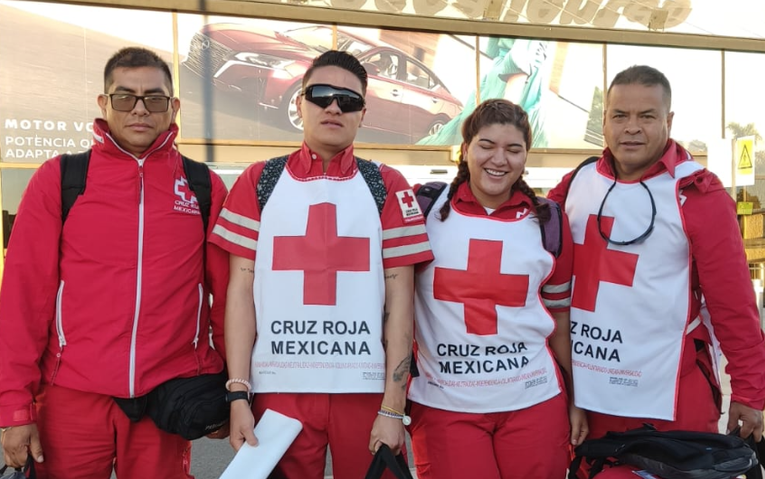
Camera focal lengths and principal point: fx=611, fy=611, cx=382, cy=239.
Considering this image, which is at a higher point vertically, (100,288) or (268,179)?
(268,179)

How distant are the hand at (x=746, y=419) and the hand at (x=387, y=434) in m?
1.25

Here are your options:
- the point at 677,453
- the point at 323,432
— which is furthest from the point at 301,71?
the point at 677,453

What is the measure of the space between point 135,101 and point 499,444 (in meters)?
1.74

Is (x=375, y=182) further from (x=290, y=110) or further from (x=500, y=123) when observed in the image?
(x=290, y=110)

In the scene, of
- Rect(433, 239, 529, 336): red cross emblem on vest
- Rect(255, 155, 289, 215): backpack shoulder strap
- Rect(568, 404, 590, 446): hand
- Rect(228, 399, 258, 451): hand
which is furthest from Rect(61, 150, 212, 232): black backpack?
Rect(568, 404, 590, 446): hand

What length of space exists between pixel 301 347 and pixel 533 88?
26.4ft

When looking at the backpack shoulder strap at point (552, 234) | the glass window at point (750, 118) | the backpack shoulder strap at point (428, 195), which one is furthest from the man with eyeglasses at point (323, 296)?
the glass window at point (750, 118)

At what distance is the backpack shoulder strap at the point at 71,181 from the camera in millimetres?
2068

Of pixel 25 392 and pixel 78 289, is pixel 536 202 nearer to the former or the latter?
pixel 78 289

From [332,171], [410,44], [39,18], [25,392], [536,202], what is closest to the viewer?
[25,392]

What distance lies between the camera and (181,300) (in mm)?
2111

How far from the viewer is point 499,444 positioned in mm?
2135

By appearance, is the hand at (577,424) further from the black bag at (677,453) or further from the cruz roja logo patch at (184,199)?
the cruz roja logo patch at (184,199)

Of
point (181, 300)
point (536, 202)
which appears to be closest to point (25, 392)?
point (181, 300)
